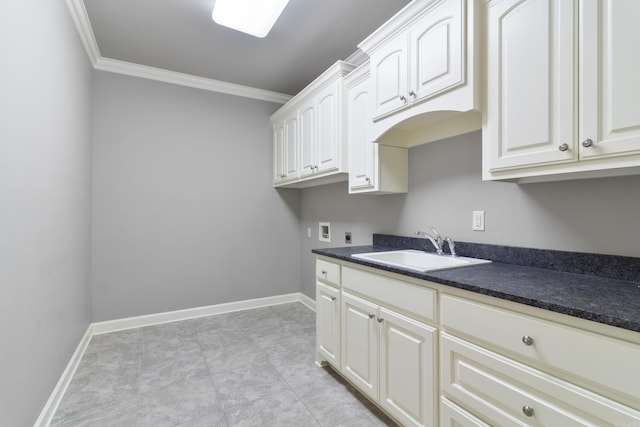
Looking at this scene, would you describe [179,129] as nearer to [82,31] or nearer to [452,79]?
[82,31]

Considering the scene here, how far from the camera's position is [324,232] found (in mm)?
3453

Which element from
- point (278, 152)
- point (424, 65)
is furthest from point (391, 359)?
point (278, 152)

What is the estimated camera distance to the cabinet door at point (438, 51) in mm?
1475

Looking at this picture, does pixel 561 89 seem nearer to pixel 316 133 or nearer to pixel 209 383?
pixel 316 133

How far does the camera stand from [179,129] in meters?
3.29

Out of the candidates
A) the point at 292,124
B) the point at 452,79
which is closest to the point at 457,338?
the point at 452,79

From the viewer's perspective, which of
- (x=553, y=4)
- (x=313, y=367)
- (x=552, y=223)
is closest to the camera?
(x=553, y=4)

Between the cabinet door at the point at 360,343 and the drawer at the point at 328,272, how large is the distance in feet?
0.44

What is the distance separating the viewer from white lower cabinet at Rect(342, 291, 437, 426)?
1386 mm

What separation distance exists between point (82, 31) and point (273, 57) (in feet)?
4.90

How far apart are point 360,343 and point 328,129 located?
5.53ft

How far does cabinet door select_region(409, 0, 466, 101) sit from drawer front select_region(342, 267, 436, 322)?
1.00 metres

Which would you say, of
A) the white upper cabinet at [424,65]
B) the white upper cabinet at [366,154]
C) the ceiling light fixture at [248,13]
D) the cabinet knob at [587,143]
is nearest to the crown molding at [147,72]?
the ceiling light fixture at [248,13]

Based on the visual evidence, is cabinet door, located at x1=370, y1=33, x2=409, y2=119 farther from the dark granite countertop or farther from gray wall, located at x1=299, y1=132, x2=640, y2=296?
the dark granite countertop
